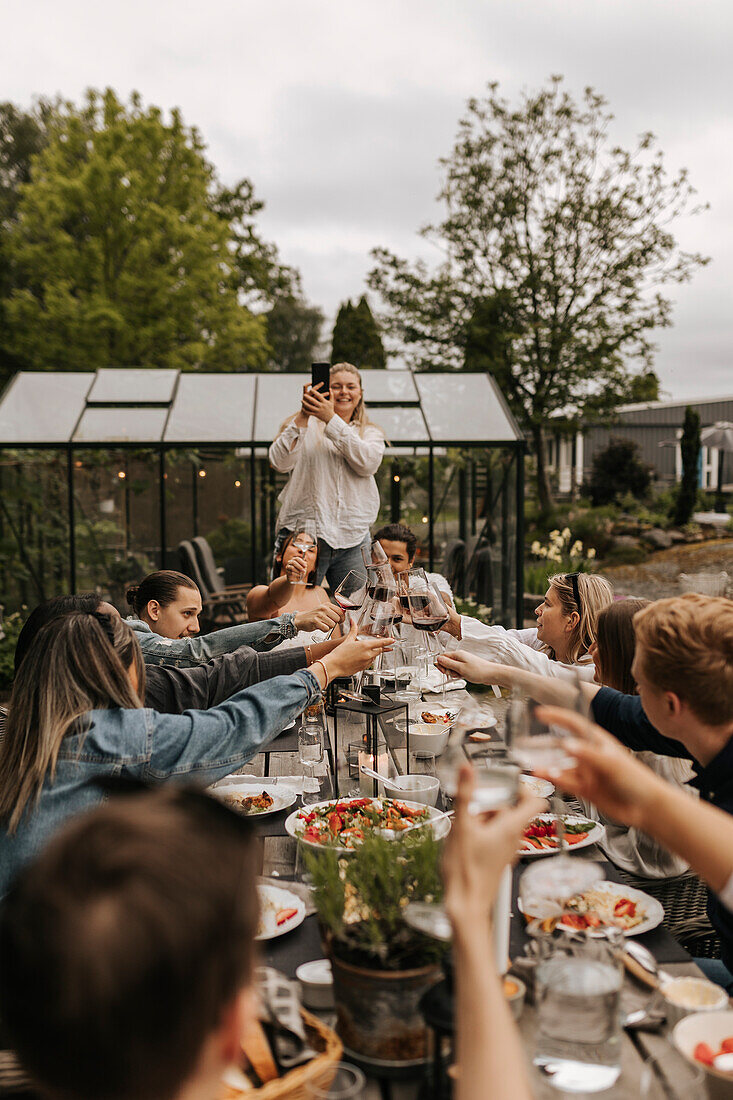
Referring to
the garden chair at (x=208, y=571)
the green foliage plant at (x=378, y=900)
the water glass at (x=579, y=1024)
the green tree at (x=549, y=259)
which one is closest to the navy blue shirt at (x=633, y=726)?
the water glass at (x=579, y=1024)

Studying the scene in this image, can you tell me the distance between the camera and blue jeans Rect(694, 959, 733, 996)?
1826mm

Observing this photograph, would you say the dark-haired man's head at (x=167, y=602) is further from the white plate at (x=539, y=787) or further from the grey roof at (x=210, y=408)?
the grey roof at (x=210, y=408)

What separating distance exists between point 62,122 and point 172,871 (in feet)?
74.2

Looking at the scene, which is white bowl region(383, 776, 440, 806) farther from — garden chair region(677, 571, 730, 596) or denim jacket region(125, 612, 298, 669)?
garden chair region(677, 571, 730, 596)

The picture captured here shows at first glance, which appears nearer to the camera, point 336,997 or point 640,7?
point 336,997

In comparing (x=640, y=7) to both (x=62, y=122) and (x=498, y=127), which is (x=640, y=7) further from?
(x=62, y=122)

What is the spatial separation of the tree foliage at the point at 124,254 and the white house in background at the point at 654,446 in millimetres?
8713

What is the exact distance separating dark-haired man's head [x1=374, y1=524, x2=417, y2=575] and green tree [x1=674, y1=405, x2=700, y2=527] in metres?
13.9

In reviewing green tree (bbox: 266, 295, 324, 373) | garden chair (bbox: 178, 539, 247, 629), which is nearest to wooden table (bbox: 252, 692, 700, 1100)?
garden chair (bbox: 178, 539, 247, 629)

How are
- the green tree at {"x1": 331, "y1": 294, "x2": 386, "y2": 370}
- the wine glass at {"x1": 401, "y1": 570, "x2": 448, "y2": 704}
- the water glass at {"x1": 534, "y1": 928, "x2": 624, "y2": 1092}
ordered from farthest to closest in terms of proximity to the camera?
the green tree at {"x1": 331, "y1": 294, "x2": 386, "y2": 370}, the wine glass at {"x1": 401, "y1": 570, "x2": 448, "y2": 704}, the water glass at {"x1": 534, "y1": 928, "x2": 624, "y2": 1092}

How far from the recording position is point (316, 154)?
2100 cm

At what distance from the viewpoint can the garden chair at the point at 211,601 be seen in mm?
7941

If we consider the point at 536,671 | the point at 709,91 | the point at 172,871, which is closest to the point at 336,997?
the point at 172,871

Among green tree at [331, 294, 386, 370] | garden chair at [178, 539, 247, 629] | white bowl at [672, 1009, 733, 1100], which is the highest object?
green tree at [331, 294, 386, 370]
